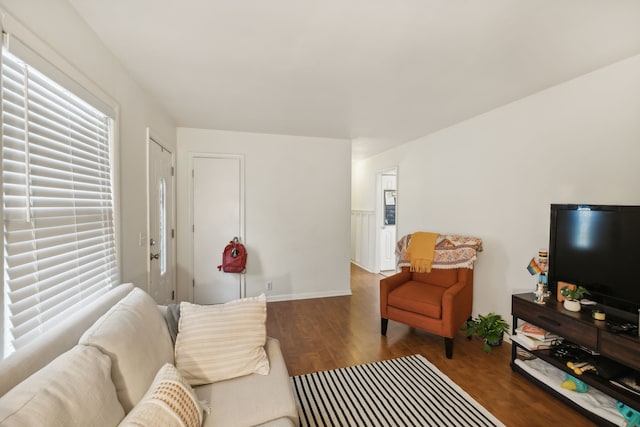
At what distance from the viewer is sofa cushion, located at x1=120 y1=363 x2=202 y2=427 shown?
0.88 metres

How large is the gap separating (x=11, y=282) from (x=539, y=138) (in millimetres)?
3571

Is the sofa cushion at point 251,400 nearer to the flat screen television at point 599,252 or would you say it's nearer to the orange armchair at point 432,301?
the orange armchair at point 432,301

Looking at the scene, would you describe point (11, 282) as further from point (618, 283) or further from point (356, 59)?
point (618, 283)

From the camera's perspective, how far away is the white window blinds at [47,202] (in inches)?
40.4

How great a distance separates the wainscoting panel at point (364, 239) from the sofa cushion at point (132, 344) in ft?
14.6

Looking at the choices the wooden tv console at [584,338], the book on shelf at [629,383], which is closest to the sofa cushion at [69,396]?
the wooden tv console at [584,338]

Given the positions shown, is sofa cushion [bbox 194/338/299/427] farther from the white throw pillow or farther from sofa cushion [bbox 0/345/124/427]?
sofa cushion [bbox 0/345/124/427]

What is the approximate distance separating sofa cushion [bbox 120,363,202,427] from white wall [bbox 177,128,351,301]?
2724 millimetres

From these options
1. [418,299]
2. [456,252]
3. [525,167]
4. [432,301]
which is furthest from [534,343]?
[525,167]

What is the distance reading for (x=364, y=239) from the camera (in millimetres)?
5758

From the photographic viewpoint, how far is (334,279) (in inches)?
163

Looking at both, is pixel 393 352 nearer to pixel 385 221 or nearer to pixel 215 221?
pixel 215 221

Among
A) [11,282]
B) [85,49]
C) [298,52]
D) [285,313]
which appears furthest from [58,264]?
[285,313]

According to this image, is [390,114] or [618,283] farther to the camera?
[390,114]
